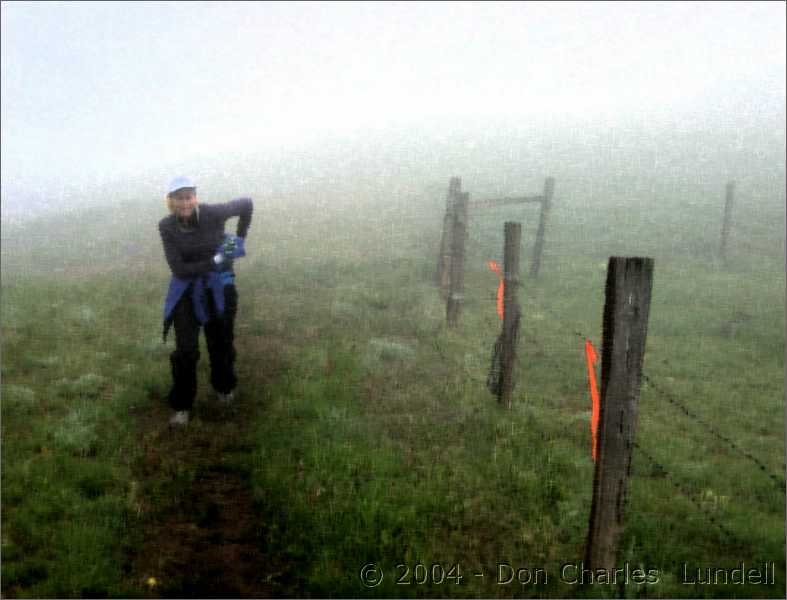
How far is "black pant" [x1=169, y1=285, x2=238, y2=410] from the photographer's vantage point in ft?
24.1

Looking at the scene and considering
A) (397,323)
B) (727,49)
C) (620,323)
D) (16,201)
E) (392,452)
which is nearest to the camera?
(620,323)

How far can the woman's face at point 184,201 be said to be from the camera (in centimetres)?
709

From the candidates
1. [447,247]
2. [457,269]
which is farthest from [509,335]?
[447,247]

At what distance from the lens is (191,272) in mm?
7246

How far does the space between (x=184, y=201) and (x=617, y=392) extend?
16.1 feet

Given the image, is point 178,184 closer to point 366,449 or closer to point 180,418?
point 180,418

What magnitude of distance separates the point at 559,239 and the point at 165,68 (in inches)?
4424

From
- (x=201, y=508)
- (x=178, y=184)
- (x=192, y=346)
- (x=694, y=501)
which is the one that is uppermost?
(x=178, y=184)

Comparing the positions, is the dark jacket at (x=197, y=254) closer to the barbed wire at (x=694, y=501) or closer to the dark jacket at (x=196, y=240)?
the dark jacket at (x=196, y=240)

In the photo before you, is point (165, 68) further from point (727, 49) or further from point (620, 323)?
point (620, 323)

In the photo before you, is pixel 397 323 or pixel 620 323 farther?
pixel 397 323

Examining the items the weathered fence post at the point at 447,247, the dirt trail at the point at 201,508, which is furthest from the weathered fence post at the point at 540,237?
the dirt trail at the point at 201,508

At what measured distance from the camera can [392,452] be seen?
21.9 ft

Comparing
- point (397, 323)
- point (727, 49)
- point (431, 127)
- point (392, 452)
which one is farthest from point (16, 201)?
point (727, 49)
